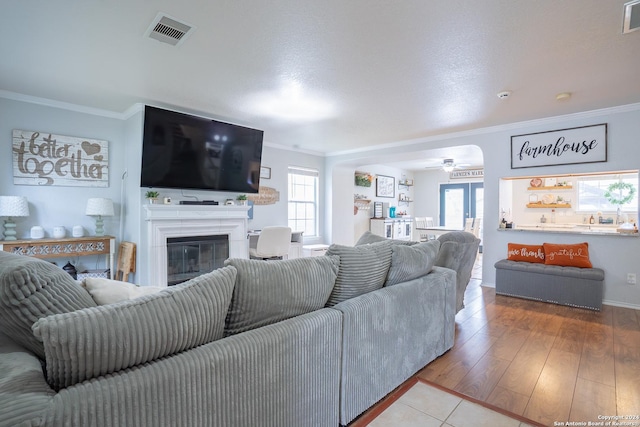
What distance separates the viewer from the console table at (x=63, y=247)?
3.27 metres

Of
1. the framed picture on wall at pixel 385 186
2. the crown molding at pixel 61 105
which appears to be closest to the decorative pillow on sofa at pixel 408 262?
the crown molding at pixel 61 105

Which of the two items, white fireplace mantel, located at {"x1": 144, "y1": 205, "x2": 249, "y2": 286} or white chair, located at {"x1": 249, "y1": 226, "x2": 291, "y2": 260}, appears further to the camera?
white chair, located at {"x1": 249, "y1": 226, "x2": 291, "y2": 260}

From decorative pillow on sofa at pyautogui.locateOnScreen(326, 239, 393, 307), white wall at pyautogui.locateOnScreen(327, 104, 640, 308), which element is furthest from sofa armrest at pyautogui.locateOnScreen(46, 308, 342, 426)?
white wall at pyautogui.locateOnScreen(327, 104, 640, 308)

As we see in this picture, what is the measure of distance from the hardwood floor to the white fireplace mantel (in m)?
3.16

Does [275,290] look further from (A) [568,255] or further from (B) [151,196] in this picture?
(A) [568,255]

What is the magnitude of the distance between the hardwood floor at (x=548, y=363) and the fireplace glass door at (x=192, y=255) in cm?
327

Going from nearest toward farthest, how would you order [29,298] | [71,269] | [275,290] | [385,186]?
[29,298] < [275,290] < [71,269] < [385,186]

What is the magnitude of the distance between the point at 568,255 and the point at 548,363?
7.20ft

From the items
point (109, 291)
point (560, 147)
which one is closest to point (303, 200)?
point (560, 147)

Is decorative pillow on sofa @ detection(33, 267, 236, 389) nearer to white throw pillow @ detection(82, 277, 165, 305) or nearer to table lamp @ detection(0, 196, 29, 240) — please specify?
white throw pillow @ detection(82, 277, 165, 305)

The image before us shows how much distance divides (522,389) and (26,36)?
428cm

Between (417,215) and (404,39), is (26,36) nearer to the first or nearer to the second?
(404,39)

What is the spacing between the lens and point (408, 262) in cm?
209

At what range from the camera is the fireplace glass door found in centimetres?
415
